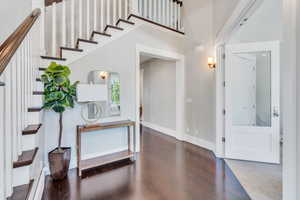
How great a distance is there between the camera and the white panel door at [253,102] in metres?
2.95

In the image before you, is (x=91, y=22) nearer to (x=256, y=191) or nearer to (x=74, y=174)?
(x=74, y=174)

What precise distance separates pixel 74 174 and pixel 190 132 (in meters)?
2.85

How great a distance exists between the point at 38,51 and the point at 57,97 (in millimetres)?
778

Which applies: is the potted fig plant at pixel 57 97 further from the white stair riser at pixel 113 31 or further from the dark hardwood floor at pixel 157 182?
the white stair riser at pixel 113 31

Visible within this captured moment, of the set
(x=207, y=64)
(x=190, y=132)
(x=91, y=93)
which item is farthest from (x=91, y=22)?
(x=190, y=132)

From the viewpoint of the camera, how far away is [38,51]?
2.41 metres

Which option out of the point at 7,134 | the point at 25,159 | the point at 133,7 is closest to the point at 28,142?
the point at 25,159

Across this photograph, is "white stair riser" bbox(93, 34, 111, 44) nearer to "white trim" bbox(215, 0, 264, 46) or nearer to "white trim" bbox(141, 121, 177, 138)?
"white trim" bbox(215, 0, 264, 46)

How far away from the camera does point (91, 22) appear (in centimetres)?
330

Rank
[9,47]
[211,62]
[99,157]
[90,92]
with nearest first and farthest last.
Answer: [9,47], [90,92], [99,157], [211,62]

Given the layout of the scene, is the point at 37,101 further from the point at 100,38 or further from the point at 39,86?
the point at 100,38

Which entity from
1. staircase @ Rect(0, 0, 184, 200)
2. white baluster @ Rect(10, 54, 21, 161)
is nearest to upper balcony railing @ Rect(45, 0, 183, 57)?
staircase @ Rect(0, 0, 184, 200)

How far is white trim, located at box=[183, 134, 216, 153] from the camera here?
366 centimetres

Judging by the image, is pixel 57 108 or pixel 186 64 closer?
pixel 57 108
